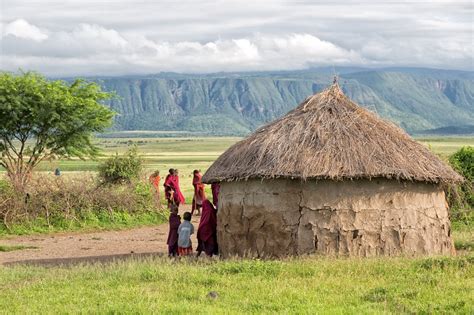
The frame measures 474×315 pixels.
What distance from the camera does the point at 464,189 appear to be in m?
24.8

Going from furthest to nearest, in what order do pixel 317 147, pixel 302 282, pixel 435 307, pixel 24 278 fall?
1. pixel 317 147
2. pixel 24 278
3. pixel 302 282
4. pixel 435 307

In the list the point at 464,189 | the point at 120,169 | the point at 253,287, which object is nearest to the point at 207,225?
the point at 253,287

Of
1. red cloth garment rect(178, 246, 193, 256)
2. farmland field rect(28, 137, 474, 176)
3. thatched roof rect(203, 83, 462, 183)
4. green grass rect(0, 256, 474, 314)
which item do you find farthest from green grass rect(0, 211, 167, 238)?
green grass rect(0, 256, 474, 314)

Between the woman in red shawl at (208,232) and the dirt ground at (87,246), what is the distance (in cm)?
178

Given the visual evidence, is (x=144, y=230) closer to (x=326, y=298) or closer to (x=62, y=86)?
(x=62, y=86)

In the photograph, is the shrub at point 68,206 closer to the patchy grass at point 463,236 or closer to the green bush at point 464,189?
the green bush at point 464,189

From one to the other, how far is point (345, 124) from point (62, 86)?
14.6 metres

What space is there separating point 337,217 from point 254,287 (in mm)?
3798

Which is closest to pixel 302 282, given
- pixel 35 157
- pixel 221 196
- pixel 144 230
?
pixel 221 196

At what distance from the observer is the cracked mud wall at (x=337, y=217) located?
15227 millimetres

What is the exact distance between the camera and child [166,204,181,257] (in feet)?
Answer: 54.7

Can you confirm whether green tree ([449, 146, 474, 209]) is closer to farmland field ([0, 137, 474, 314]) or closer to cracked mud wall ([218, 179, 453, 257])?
cracked mud wall ([218, 179, 453, 257])

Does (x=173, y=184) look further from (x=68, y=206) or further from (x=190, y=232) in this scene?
(x=190, y=232)

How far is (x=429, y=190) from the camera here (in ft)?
52.1
